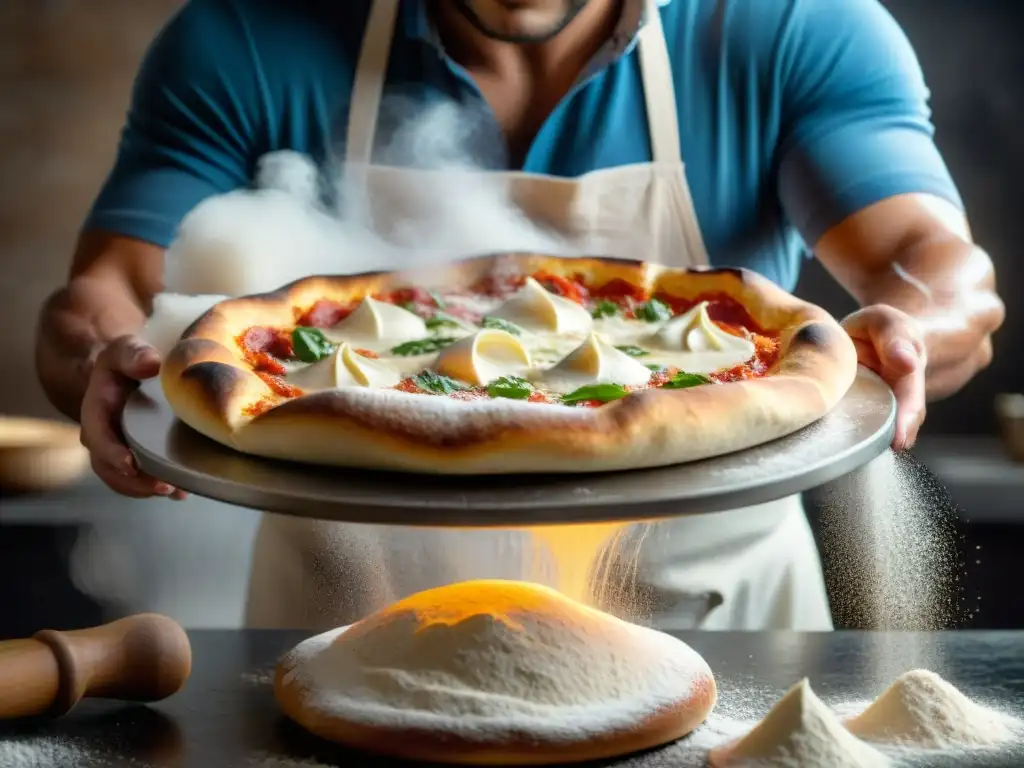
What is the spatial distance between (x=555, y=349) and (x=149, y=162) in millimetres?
974

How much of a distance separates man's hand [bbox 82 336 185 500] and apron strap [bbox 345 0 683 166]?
864 mm

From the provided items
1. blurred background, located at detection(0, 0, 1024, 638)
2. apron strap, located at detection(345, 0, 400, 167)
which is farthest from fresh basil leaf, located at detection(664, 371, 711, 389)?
blurred background, located at detection(0, 0, 1024, 638)

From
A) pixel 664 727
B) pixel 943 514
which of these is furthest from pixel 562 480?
pixel 943 514

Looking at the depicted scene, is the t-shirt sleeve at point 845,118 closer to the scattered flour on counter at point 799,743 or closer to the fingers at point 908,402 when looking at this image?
the fingers at point 908,402

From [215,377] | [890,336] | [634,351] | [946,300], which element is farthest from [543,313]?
[946,300]

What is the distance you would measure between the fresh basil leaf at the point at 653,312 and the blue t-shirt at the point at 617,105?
1.66 feet

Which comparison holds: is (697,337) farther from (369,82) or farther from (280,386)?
(369,82)

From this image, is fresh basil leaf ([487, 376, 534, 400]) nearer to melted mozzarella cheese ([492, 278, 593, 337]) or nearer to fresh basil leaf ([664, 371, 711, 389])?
fresh basil leaf ([664, 371, 711, 389])

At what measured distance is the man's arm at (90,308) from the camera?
1874 millimetres

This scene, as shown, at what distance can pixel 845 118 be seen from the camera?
2104mm

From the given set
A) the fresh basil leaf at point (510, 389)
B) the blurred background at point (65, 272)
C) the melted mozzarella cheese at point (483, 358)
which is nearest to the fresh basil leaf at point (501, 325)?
the melted mozzarella cheese at point (483, 358)

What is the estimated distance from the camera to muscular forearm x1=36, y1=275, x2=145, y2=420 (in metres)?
1.86

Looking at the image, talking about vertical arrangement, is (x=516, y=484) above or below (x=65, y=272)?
above

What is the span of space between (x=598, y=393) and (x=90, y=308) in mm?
970
